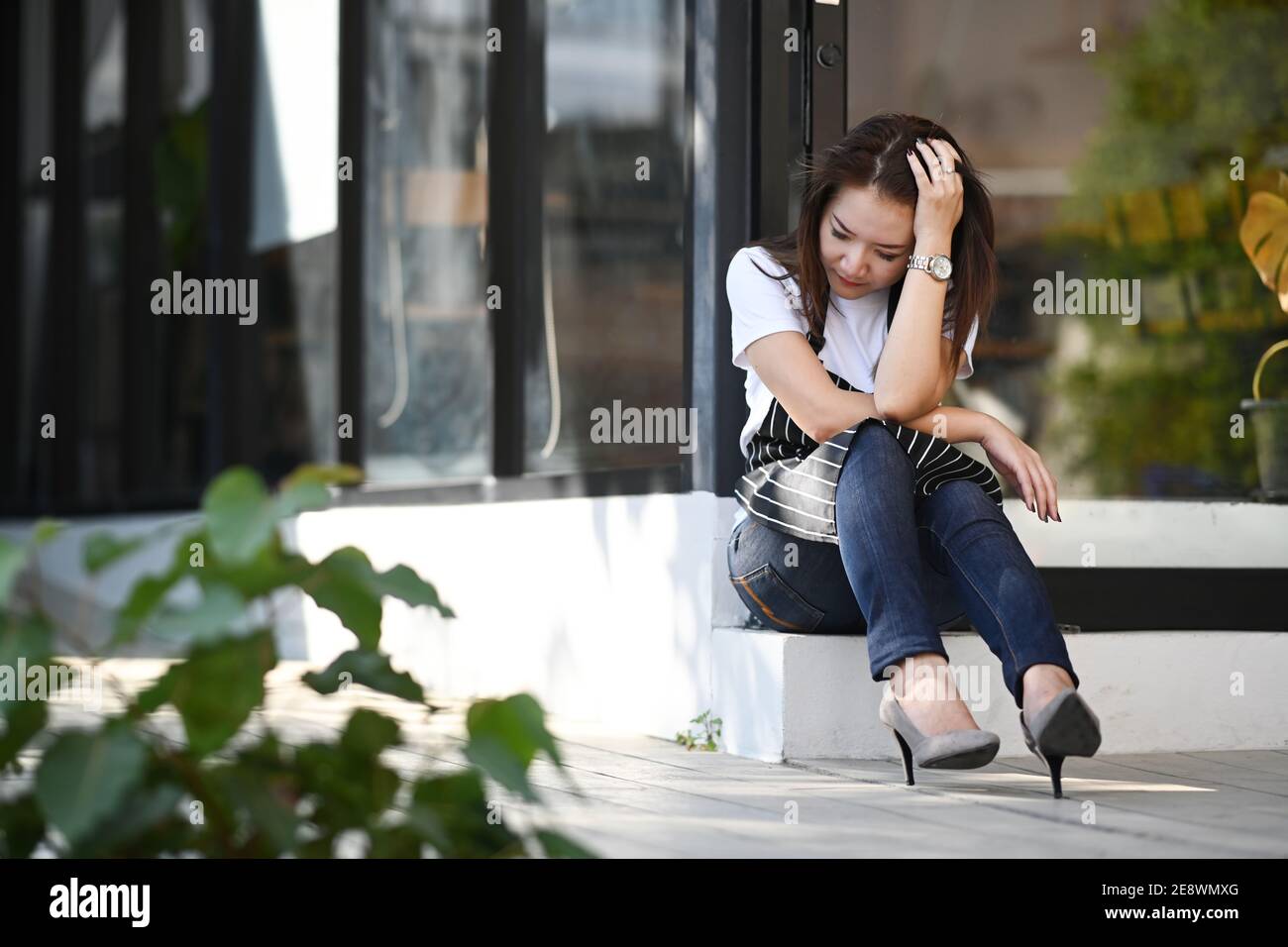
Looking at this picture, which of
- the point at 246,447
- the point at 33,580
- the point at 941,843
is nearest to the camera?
the point at 33,580

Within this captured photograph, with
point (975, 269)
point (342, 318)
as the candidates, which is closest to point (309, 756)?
point (975, 269)

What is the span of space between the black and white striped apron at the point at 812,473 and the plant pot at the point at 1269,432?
3.71 ft

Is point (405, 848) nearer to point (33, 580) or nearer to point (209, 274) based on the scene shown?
point (33, 580)

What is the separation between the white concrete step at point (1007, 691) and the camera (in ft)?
8.59

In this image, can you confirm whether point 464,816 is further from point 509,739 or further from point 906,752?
point 906,752

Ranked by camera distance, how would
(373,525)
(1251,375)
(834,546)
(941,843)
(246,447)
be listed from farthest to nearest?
(246,447) → (373,525) → (1251,375) → (834,546) → (941,843)

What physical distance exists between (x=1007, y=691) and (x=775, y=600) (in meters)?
0.47

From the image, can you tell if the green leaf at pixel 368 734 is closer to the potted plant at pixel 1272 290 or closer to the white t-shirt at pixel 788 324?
the white t-shirt at pixel 788 324

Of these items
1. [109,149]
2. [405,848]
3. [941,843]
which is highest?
[109,149]

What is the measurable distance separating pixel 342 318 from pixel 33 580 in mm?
4102

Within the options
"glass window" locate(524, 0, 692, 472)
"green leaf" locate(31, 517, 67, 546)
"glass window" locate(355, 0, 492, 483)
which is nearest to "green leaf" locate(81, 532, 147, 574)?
"green leaf" locate(31, 517, 67, 546)

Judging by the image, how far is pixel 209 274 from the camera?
5.76 meters

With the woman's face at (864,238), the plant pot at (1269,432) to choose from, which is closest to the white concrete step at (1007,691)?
the plant pot at (1269,432)

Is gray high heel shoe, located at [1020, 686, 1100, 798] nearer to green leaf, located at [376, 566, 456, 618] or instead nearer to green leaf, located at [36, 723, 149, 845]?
green leaf, located at [376, 566, 456, 618]
